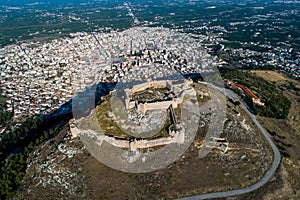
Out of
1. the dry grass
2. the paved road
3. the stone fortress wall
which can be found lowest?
the dry grass

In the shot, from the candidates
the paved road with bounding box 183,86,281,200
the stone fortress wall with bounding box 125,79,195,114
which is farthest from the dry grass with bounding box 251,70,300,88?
the paved road with bounding box 183,86,281,200

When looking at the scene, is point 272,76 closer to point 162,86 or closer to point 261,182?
point 162,86

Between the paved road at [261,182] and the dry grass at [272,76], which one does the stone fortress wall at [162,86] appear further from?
the dry grass at [272,76]

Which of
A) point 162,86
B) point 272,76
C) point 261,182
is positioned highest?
point 162,86

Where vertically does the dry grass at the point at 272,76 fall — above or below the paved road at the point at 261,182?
below

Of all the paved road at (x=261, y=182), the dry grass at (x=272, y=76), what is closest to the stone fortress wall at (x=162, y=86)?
the paved road at (x=261, y=182)

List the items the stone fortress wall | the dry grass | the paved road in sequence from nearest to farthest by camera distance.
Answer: the paved road < the stone fortress wall < the dry grass

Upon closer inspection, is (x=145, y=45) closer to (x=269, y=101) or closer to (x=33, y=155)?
(x=269, y=101)

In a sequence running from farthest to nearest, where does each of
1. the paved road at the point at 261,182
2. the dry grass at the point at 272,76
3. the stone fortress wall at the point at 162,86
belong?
the dry grass at the point at 272,76 → the stone fortress wall at the point at 162,86 → the paved road at the point at 261,182

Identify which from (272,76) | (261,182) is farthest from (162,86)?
(272,76)

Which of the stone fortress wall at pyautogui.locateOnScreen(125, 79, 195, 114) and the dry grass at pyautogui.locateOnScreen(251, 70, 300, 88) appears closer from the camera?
the stone fortress wall at pyautogui.locateOnScreen(125, 79, 195, 114)

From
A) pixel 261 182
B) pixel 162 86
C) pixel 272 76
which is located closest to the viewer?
pixel 261 182

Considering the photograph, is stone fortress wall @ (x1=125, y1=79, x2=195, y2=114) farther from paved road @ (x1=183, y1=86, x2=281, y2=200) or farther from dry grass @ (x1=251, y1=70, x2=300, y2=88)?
dry grass @ (x1=251, y1=70, x2=300, y2=88)
